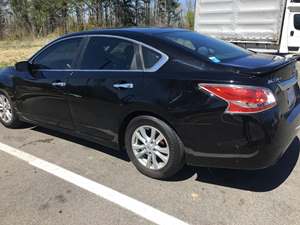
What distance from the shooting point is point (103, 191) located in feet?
11.5

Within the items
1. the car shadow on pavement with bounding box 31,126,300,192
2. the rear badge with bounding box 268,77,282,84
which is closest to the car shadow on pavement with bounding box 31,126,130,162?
the car shadow on pavement with bounding box 31,126,300,192

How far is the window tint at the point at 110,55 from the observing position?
3723 mm

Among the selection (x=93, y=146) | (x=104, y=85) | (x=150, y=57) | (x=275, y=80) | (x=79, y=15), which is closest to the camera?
(x=275, y=80)

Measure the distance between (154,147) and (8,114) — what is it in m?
3.03

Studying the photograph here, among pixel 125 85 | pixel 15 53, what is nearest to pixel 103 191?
pixel 125 85

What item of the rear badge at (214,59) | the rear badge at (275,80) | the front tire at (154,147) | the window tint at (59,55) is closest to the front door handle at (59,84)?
the window tint at (59,55)

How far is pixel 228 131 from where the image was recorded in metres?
3.06

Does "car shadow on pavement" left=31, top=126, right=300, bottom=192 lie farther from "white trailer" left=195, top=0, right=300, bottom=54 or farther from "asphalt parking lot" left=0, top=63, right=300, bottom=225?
"white trailer" left=195, top=0, right=300, bottom=54

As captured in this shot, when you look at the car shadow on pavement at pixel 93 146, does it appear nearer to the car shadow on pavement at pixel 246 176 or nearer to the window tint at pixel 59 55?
the car shadow on pavement at pixel 246 176

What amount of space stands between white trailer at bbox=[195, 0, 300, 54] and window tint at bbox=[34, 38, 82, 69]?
8.58 metres

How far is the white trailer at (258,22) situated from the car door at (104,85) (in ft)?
28.5

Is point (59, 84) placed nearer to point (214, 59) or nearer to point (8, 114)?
point (8, 114)

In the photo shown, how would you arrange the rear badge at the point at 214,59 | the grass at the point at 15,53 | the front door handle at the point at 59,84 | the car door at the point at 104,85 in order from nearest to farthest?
the rear badge at the point at 214,59 < the car door at the point at 104,85 < the front door handle at the point at 59,84 < the grass at the point at 15,53

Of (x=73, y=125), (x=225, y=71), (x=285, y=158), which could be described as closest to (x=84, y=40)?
(x=73, y=125)
